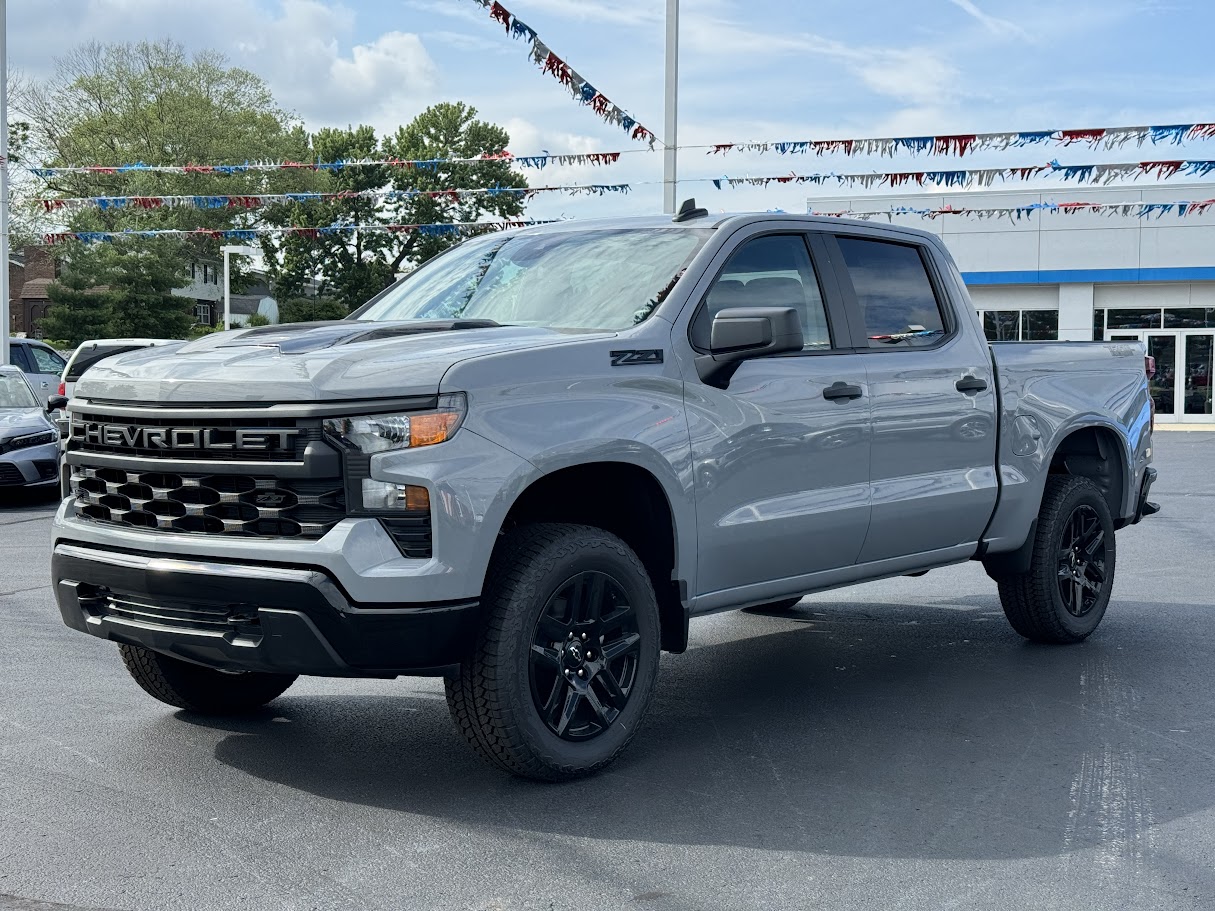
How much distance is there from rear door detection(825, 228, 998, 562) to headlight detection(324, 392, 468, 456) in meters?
2.24

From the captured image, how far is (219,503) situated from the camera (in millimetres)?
4438

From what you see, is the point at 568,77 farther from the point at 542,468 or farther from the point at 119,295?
the point at 119,295

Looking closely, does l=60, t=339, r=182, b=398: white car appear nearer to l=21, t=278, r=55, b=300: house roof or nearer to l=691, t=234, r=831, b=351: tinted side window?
l=691, t=234, r=831, b=351: tinted side window

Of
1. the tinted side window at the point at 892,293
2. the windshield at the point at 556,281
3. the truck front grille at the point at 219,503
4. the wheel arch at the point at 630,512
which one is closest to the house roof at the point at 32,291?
the windshield at the point at 556,281

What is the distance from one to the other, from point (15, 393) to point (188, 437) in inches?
498

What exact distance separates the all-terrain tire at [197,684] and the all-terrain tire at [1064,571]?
145 inches

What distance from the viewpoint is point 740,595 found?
5.39m

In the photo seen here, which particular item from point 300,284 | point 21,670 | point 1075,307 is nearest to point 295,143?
point 300,284

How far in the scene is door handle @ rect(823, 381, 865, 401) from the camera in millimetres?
5625

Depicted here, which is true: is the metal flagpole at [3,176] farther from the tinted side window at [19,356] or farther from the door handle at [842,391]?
the door handle at [842,391]

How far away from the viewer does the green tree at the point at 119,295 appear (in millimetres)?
48625

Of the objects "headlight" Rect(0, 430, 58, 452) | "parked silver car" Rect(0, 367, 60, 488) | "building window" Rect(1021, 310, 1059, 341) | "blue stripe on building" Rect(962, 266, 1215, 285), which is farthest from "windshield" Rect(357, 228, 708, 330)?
"building window" Rect(1021, 310, 1059, 341)

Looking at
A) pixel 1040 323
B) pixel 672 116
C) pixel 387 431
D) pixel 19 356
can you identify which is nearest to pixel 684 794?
pixel 387 431

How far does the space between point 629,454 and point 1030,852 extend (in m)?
1.79
